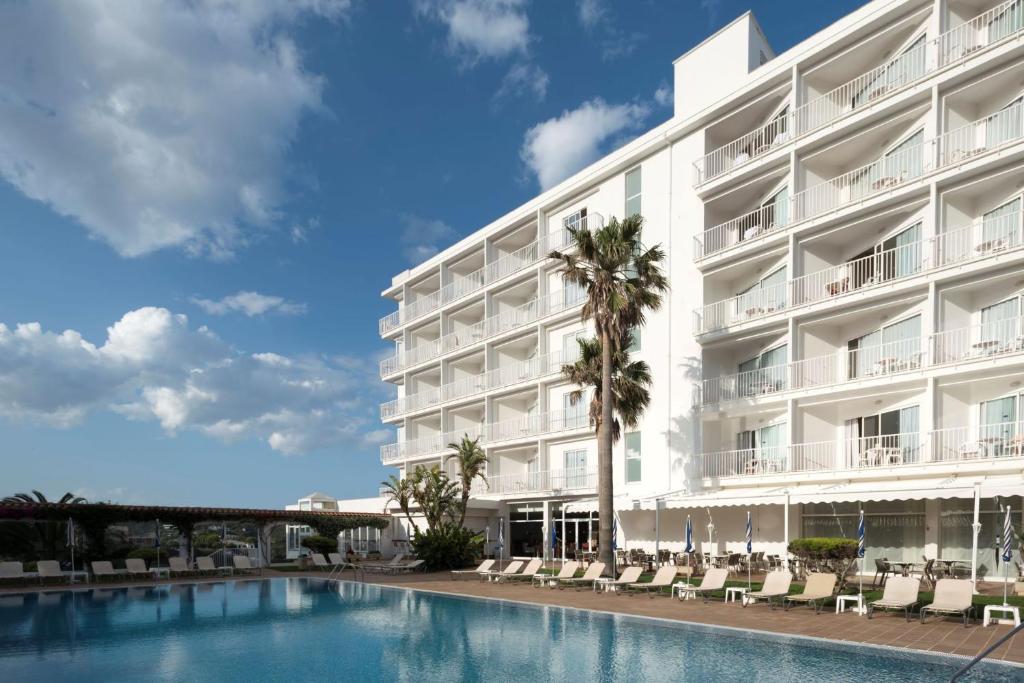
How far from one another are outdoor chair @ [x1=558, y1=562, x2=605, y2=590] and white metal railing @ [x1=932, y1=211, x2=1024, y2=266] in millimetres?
13308

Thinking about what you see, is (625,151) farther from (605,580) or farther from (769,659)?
(769,659)

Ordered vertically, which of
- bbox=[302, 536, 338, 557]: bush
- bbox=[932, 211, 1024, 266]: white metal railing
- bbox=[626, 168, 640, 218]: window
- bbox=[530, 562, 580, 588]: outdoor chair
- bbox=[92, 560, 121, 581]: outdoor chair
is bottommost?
bbox=[302, 536, 338, 557]: bush

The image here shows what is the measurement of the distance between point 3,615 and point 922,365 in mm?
26599

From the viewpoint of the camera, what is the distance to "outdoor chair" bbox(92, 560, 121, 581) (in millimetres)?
29250

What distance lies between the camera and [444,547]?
3206 centimetres

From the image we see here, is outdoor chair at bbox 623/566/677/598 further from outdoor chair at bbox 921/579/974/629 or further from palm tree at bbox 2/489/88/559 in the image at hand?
palm tree at bbox 2/489/88/559

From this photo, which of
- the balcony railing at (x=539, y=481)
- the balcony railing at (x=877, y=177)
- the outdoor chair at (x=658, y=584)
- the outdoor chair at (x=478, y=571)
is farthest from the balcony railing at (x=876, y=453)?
the outdoor chair at (x=478, y=571)

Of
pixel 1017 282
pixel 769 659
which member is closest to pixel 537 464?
pixel 1017 282

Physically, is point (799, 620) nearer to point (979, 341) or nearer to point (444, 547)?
point (979, 341)

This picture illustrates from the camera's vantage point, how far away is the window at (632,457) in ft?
102

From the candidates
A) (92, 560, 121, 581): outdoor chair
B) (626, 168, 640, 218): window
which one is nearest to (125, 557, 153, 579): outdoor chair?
(92, 560, 121, 581): outdoor chair

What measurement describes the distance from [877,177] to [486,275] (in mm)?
21373

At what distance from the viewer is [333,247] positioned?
45.7 meters

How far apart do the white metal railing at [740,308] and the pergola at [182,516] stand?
21.5 meters
